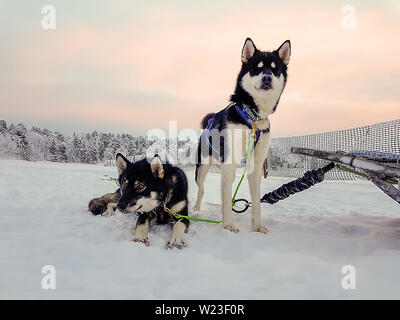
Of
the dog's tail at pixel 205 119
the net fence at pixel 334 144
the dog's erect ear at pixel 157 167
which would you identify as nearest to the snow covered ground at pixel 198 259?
the dog's erect ear at pixel 157 167

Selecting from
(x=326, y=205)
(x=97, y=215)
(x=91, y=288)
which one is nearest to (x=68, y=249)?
(x=91, y=288)

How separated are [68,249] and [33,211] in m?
1.84

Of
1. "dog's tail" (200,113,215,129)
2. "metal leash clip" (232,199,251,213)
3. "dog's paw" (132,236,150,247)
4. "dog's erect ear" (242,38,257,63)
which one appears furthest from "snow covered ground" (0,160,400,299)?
"dog's erect ear" (242,38,257,63)

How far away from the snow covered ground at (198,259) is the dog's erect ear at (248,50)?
6.49ft

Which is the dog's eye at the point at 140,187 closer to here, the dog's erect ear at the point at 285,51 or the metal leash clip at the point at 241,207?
the metal leash clip at the point at 241,207

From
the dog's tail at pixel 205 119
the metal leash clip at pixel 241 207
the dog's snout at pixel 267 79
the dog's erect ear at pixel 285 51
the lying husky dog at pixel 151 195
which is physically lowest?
the metal leash clip at pixel 241 207

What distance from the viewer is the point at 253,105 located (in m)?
3.19

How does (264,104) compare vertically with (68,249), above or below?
above

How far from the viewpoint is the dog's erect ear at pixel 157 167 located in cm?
279

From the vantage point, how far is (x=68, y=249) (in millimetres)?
2434

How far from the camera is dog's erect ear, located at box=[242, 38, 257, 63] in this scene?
124 inches

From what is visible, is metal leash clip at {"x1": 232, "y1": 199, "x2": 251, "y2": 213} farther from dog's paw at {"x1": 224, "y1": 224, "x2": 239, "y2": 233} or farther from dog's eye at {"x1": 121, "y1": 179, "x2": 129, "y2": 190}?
dog's eye at {"x1": 121, "y1": 179, "x2": 129, "y2": 190}

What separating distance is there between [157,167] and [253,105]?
1.30 m
